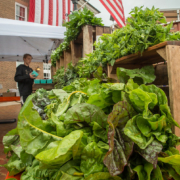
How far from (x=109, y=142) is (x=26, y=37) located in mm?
4699

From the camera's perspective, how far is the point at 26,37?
4.46m

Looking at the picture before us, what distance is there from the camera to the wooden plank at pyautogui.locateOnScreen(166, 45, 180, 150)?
0.84 m

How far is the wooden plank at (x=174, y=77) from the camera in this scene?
2.77 ft

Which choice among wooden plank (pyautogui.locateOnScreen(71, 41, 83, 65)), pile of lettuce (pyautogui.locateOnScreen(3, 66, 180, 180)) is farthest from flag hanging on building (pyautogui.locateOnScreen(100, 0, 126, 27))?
pile of lettuce (pyautogui.locateOnScreen(3, 66, 180, 180))

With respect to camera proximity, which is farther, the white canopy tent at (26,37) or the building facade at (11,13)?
the building facade at (11,13)

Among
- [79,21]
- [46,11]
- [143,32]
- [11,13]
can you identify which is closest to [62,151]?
[143,32]

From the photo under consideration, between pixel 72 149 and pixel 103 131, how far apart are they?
180mm

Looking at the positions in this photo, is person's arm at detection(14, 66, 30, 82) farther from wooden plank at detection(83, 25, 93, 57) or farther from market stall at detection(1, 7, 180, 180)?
market stall at detection(1, 7, 180, 180)

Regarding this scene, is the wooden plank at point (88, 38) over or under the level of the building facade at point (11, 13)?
under

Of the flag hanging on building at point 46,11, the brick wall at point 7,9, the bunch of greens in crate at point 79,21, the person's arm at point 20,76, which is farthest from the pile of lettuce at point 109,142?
the brick wall at point 7,9

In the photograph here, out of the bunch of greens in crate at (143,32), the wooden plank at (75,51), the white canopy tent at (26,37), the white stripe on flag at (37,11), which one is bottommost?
the bunch of greens in crate at (143,32)

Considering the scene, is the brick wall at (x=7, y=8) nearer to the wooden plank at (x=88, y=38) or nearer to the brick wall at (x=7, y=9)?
the brick wall at (x=7, y=9)

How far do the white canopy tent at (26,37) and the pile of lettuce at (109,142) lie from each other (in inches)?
126

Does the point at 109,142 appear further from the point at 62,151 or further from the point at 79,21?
the point at 79,21
